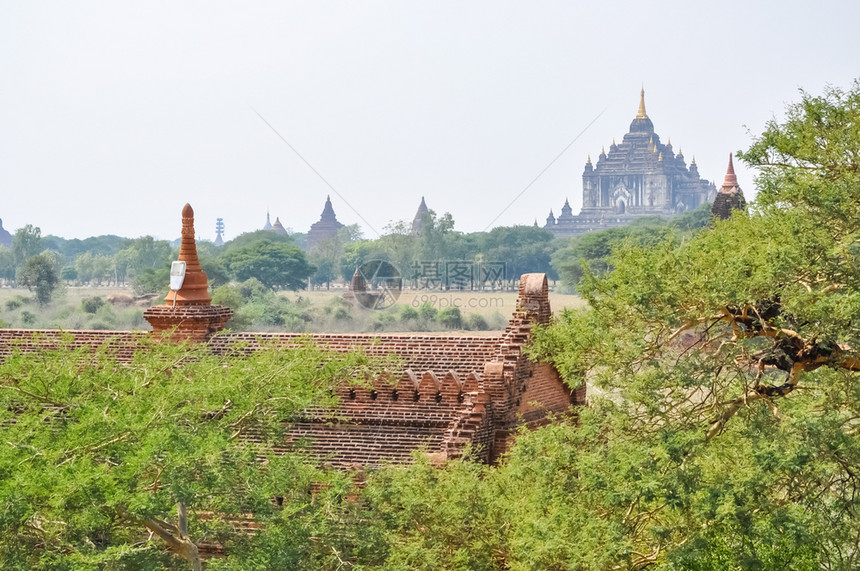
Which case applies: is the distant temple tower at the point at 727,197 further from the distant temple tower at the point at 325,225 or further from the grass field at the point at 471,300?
the distant temple tower at the point at 325,225

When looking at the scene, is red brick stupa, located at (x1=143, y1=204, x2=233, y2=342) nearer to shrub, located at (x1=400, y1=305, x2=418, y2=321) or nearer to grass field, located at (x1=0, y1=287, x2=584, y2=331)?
grass field, located at (x1=0, y1=287, x2=584, y2=331)

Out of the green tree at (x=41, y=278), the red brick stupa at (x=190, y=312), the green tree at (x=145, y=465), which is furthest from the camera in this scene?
the green tree at (x=41, y=278)

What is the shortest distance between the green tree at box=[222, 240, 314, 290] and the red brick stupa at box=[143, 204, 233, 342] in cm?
8200

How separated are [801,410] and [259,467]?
7382 mm

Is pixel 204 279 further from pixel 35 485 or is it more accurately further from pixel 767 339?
A: pixel 767 339

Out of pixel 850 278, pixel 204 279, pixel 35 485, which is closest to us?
pixel 35 485

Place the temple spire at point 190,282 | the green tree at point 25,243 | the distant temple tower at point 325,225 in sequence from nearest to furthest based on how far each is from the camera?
1. the temple spire at point 190,282
2. the green tree at point 25,243
3. the distant temple tower at point 325,225

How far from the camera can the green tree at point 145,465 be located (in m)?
14.8

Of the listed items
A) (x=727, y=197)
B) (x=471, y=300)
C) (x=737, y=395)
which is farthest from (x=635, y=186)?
(x=737, y=395)

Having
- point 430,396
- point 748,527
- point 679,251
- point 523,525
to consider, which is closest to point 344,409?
point 430,396

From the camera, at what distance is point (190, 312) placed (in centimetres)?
2294

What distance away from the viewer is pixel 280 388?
1720 cm

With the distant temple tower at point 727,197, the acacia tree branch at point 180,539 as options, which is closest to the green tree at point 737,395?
the acacia tree branch at point 180,539

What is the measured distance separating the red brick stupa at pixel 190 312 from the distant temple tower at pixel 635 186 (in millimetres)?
156154
